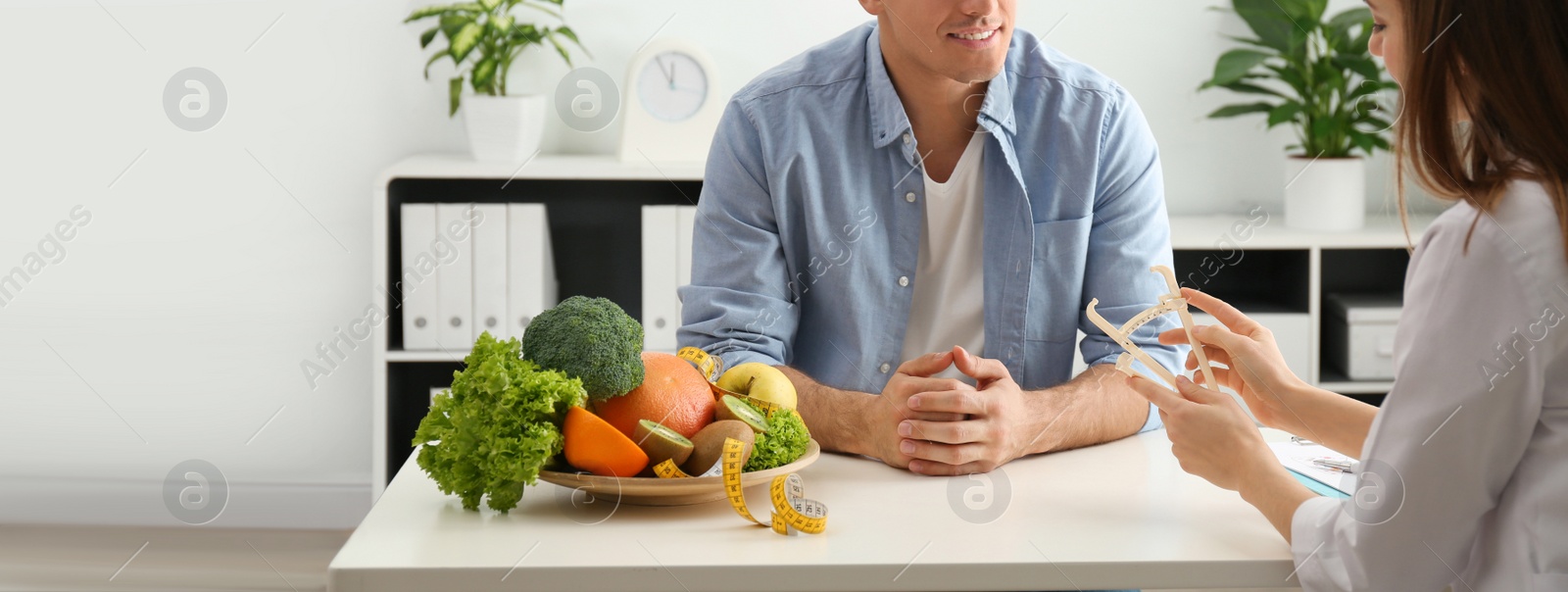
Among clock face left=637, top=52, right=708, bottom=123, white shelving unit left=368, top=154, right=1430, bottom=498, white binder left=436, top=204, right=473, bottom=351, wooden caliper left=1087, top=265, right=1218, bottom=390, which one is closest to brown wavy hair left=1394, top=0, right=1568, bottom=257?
wooden caliper left=1087, top=265, right=1218, bottom=390

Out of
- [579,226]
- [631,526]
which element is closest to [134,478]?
[579,226]

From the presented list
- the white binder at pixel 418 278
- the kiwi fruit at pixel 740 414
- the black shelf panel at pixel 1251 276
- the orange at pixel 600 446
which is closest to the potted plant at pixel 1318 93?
the black shelf panel at pixel 1251 276

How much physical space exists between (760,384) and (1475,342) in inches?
24.7

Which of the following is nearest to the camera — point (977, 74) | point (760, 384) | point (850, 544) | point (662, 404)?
point (850, 544)

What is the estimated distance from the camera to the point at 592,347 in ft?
3.65

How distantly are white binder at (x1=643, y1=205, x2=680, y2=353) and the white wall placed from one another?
421mm

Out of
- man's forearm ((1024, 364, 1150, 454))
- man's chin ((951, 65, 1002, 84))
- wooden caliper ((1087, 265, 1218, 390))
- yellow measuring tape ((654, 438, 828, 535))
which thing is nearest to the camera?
yellow measuring tape ((654, 438, 828, 535))

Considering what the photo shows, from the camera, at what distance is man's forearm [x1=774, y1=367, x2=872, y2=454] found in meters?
1.35

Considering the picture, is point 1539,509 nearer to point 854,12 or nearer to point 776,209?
point 776,209

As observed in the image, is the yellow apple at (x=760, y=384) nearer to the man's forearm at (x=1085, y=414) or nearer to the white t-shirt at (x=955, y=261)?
the man's forearm at (x=1085, y=414)

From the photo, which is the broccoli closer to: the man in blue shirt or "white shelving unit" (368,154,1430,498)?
the man in blue shirt

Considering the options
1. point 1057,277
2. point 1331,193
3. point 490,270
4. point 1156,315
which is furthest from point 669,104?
point 1156,315

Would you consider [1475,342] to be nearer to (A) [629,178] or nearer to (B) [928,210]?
(B) [928,210]

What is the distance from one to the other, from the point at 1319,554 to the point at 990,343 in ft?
2.34
